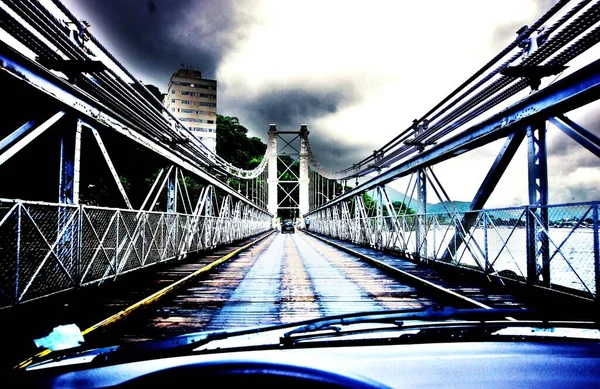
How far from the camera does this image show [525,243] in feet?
15.1

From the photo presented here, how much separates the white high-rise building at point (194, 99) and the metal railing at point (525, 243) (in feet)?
219

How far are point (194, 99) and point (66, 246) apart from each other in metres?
74.3

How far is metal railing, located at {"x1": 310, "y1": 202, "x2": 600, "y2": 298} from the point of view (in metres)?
3.64

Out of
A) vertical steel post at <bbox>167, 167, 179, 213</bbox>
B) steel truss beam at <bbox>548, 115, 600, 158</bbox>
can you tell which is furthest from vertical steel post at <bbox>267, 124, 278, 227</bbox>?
steel truss beam at <bbox>548, 115, 600, 158</bbox>

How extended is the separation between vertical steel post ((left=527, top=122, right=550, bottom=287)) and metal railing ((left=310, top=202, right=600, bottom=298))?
0.4 inches

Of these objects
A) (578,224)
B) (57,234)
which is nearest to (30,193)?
(57,234)

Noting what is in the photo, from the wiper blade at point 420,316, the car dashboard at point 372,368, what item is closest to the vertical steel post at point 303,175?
the wiper blade at point 420,316

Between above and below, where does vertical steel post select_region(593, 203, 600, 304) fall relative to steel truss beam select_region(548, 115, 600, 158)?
below

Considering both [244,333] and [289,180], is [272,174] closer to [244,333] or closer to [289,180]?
[289,180]

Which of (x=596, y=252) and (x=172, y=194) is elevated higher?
(x=172, y=194)

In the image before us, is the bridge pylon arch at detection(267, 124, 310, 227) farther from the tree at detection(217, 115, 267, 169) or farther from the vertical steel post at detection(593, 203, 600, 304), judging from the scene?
the vertical steel post at detection(593, 203, 600, 304)

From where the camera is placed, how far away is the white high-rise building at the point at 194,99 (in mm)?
71750

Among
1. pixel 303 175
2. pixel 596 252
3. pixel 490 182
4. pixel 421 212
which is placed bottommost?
pixel 596 252

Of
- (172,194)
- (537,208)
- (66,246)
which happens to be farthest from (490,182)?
(172,194)
